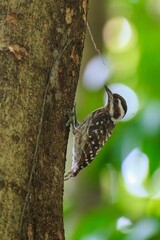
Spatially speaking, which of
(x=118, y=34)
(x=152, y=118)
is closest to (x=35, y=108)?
(x=152, y=118)

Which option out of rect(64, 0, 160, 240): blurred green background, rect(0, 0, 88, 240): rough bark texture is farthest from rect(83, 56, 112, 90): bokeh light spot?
rect(0, 0, 88, 240): rough bark texture

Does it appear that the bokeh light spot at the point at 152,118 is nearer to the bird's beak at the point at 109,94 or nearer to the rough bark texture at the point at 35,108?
the bird's beak at the point at 109,94

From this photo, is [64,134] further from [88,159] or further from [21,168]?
[88,159]

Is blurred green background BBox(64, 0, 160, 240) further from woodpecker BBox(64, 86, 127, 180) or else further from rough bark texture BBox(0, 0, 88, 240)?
rough bark texture BBox(0, 0, 88, 240)

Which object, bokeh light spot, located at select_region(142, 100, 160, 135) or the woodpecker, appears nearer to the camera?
bokeh light spot, located at select_region(142, 100, 160, 135)

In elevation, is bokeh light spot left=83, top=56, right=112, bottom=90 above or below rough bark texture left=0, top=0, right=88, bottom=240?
above

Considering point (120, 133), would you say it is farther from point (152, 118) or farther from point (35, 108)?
point (35, 108)
